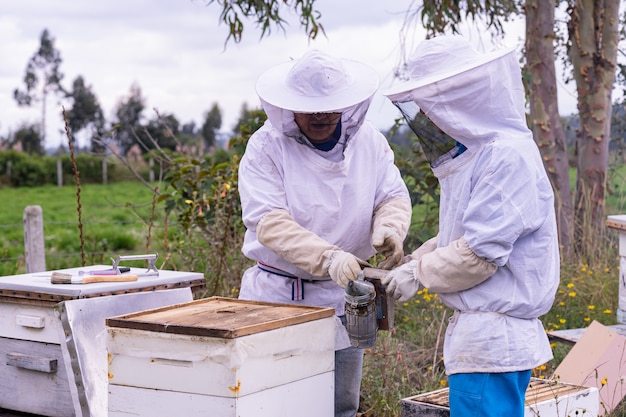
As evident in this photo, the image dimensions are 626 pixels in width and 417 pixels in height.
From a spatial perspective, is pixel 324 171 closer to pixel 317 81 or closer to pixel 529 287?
pixel 317 81

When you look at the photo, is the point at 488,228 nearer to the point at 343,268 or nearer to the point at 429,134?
the point at 429,134

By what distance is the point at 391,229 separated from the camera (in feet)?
9.60

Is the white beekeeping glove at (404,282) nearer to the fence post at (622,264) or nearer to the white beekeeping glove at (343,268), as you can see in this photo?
the white beekeeping glove at (343,268)

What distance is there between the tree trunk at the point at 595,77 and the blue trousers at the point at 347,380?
453cm

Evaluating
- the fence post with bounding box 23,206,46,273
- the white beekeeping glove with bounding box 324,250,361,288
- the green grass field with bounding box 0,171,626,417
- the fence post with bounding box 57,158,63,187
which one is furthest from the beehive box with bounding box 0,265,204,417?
the fence post with bounding box 57,158,63,187

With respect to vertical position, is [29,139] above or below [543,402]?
above

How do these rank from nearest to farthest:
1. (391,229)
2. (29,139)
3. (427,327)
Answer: (391,229), (427,327), (29,139)

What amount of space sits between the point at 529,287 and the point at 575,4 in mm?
5490

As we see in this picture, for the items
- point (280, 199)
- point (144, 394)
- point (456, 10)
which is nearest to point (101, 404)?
point (144, 394)

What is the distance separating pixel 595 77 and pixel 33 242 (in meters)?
4.90

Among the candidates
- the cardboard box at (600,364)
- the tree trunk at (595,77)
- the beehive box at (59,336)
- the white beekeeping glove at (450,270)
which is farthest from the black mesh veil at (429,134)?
the tree trunk at (595,77)

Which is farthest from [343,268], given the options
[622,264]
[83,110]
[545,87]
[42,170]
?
[83,110]

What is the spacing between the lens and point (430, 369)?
4.29 metres

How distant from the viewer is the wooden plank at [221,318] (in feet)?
7.72
